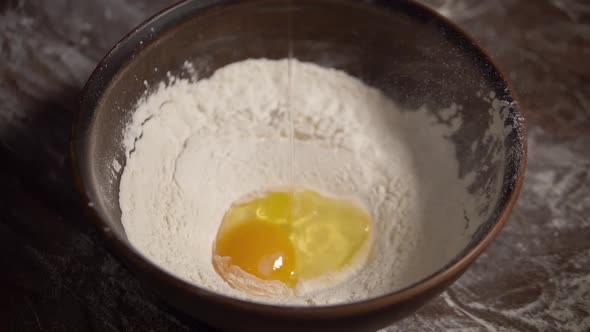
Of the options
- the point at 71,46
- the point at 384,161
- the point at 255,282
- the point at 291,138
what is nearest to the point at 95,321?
the point at 255,282

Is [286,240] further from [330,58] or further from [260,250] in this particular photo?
[330,58]

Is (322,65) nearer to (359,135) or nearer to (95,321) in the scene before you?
(359,135)

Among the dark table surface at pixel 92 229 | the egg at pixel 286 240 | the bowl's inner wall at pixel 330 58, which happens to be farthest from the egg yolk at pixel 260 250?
the bowl's inner wall at pixel 330 58

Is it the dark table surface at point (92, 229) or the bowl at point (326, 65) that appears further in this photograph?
the dark table surface at point (92, 229)

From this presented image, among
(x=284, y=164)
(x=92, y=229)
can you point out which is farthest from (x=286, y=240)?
(x=92, y=229)

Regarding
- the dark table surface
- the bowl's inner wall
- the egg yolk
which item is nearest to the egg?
the egg yolk

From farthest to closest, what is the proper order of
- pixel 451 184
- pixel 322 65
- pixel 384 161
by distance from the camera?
1. pixel 322 65
2. pixel 384 161
3. pixel 451 184

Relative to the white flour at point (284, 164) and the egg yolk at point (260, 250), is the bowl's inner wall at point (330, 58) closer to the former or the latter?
the white flour at point (284, 164)
